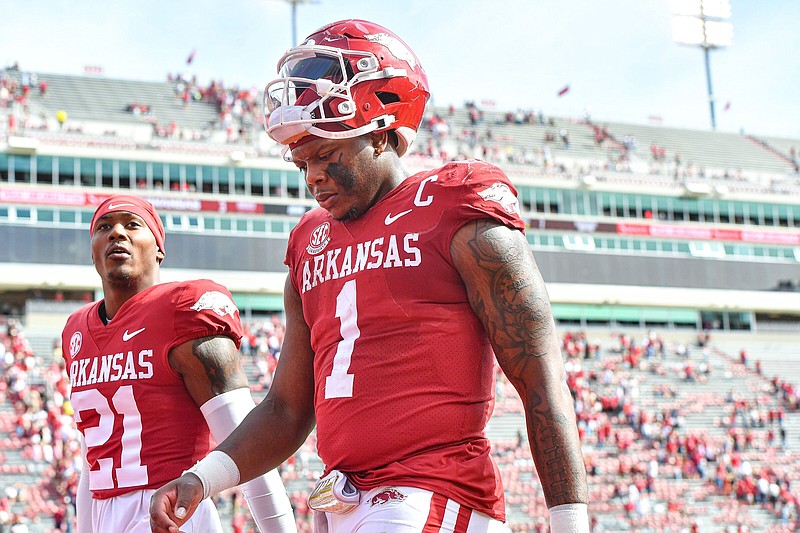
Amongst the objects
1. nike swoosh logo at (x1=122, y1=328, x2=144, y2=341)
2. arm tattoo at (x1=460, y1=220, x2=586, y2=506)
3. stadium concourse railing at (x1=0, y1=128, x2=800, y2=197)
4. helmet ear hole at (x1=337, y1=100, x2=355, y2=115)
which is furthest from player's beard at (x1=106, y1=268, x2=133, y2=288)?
stadium concourse railing at (x1=0, y1=128, x2=800, y2=197)

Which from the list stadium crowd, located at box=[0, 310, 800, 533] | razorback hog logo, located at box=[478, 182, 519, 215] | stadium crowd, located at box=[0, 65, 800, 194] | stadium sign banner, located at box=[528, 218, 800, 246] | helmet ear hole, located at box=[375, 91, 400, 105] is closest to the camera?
razorback hog logo, located at box=[478, 182, 519, 215]

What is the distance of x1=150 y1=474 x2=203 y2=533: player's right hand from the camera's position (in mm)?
2814

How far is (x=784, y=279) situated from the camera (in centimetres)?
5053

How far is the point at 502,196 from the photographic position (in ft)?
9.48

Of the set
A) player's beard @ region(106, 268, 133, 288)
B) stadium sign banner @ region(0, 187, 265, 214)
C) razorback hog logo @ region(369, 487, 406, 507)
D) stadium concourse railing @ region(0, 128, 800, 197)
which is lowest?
razorback hog logo @ region(369, 487, 406, 507)

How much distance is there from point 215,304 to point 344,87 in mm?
1541

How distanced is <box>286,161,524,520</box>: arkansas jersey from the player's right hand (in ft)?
1.22

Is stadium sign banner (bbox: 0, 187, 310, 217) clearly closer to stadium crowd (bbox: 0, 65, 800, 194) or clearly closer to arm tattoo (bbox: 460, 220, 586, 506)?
stadium crowd (bbox: 0, 65, 800, 194)

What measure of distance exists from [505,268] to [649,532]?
23.5m

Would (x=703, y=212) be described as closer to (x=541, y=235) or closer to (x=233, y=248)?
(x=541, y=235)

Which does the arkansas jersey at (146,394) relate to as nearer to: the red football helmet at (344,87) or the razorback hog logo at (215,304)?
the razorback hog logo at (215,304)

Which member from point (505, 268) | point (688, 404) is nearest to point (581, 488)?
point (505, 268)

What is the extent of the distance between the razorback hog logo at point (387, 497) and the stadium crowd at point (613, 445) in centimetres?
1703

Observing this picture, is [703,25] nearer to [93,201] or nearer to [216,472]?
[93,201]
